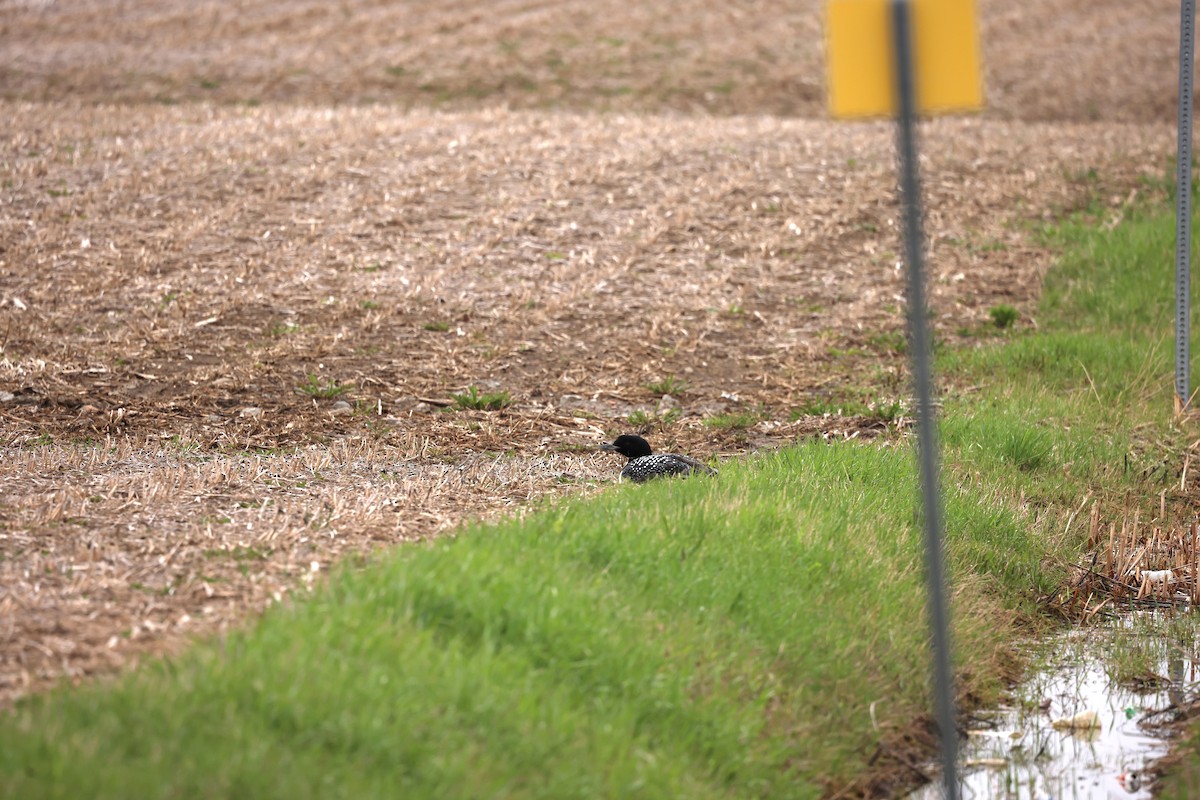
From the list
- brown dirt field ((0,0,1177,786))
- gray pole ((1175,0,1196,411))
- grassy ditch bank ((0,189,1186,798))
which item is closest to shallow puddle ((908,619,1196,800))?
grassy ditch bank ((0,189,1186,798))

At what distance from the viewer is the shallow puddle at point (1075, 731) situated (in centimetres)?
488

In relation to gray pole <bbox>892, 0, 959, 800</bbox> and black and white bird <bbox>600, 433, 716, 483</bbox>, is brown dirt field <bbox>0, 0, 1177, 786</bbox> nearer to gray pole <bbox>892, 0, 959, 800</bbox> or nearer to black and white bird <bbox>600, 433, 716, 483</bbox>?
black and white bird <bbox>600, 433, 716, 483</bbox>

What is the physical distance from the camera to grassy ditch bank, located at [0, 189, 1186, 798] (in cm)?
354

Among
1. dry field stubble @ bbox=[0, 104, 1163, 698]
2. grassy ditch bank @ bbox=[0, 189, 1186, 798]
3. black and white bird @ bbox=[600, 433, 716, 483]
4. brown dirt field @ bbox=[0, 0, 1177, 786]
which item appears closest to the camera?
grassy ditch bank @ bbox=[0, 189, 1186, 798]

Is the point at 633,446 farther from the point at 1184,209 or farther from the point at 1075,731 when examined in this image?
the point at 1184,209

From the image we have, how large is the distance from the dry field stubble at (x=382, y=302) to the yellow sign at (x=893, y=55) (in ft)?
9.22

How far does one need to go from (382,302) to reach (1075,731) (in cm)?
686

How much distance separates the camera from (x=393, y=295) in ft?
34.6

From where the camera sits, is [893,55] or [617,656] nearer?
[893,55]

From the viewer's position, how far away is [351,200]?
42.7 feet

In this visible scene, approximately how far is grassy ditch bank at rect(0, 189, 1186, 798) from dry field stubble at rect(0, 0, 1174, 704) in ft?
2.08

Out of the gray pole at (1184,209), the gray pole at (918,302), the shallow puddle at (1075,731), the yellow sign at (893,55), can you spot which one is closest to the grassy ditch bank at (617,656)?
the shallow puddle at (1075,731)

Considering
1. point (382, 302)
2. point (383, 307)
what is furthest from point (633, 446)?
point (382, 302)

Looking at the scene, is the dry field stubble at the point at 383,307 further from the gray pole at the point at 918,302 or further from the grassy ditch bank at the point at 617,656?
the gray pole at the point at 918,302
